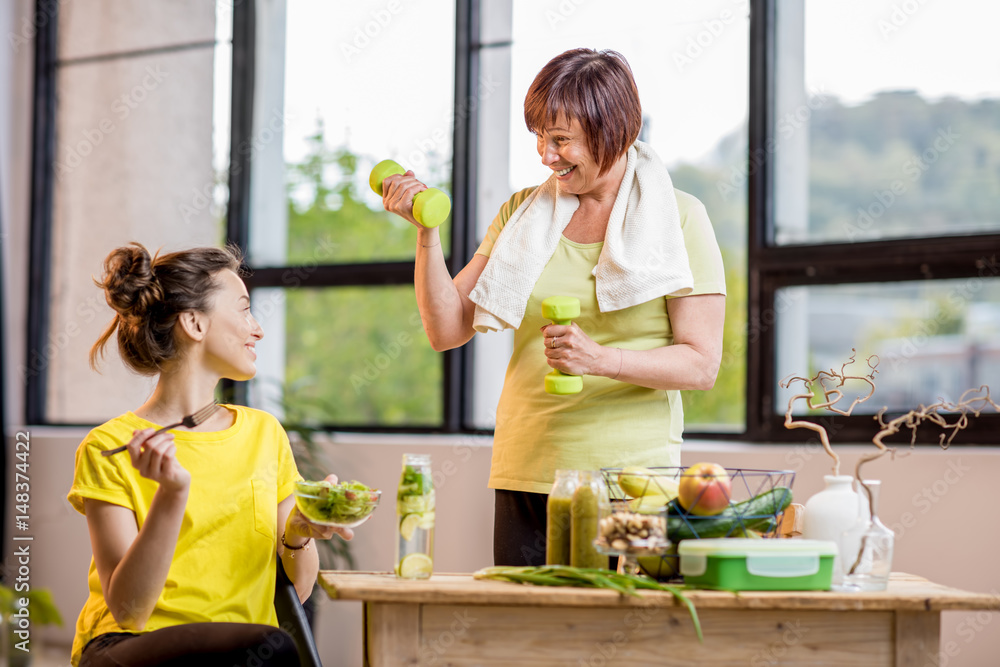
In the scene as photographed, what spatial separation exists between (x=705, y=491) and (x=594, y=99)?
27.5 inches

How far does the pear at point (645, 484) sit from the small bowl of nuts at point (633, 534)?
0.06m

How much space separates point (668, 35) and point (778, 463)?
55.7 inches

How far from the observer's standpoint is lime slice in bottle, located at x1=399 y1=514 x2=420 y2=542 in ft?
4.25

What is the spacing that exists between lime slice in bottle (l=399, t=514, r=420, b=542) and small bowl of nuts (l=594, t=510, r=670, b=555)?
24 cm

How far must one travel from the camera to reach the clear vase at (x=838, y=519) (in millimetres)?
1272

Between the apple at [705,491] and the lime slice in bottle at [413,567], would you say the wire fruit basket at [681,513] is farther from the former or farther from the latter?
the lime slice in bottle at [413,567]

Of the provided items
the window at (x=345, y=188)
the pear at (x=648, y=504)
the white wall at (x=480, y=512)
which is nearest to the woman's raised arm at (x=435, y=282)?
the pear at (x=648, y=504)

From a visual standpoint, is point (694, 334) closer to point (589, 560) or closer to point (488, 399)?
point (589, 560)

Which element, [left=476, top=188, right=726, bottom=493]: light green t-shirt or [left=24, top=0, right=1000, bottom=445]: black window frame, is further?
[left=24, top=0, right=1000, bottom=445]: black window frame

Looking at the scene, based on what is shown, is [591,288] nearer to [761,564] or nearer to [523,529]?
[523,529]

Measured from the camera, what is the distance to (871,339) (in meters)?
2.89

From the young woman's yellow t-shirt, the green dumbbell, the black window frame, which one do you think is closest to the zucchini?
the green dumbbell

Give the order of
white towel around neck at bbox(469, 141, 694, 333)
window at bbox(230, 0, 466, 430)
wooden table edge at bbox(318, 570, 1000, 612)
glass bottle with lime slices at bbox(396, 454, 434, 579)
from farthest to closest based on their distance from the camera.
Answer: window at bbox(230, 0, 466, 430), white towel around neck at bbox(469, 141, 694, 333), glass bottle with lime slices at bbox(396, 454, 434, 579), wooden table edge at bbox(318, 570, 1000, 612)

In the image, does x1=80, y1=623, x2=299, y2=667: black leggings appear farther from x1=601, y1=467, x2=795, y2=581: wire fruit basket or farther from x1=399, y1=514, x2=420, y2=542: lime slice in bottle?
x1=601, y1=467, x2=795, y2=581: wire fruit basket
